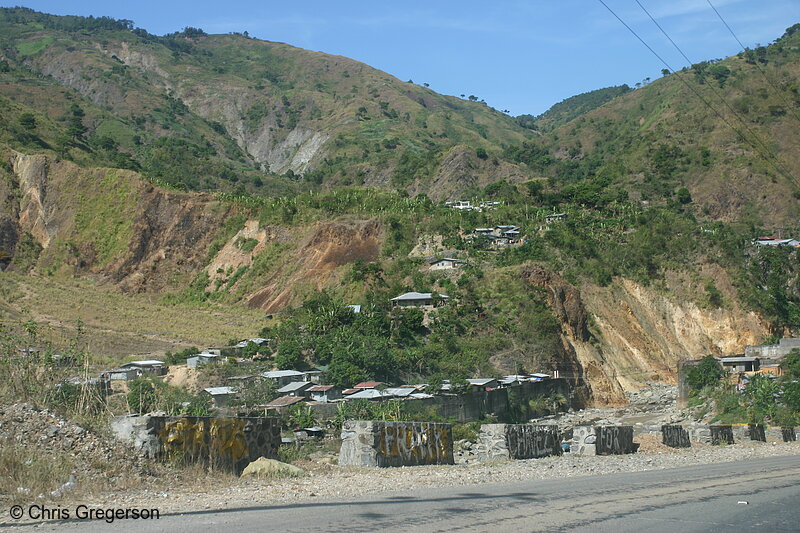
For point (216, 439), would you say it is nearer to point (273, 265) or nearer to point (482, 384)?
point (482, 384)

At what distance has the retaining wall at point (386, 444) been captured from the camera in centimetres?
1664

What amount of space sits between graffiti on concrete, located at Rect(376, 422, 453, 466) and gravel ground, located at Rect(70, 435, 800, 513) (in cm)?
43

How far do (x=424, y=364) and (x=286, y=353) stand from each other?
7.79 metres

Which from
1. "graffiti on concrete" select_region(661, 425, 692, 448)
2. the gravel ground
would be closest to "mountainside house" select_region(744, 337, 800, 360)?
"graffiti on concrete" select_region(661, 425, 692, 448)

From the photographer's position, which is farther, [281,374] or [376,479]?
[281,374]

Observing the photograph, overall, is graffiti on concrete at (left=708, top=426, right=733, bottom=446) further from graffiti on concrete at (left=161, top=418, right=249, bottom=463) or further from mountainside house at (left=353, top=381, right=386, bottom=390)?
mountainside house at (left=353, top=381, right=386, bottom=390)

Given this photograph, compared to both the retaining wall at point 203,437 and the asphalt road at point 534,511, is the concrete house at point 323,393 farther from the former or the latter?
the asphalt road at point 534,511

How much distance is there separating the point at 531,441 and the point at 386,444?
15.0 ft

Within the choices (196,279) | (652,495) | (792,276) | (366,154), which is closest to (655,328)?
(792,276)

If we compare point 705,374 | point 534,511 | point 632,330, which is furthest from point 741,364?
point 534,511

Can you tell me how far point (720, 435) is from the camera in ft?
84.8

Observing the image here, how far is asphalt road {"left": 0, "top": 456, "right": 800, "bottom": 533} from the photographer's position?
32.6 ft

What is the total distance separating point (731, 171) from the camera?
104 metres

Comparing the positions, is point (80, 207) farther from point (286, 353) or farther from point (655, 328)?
point (655, 328)
